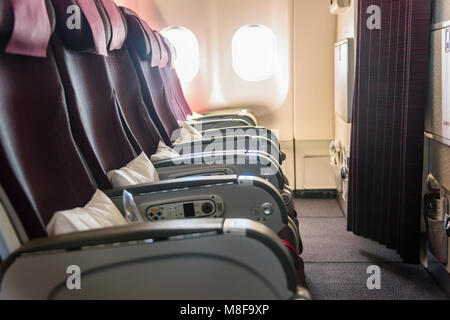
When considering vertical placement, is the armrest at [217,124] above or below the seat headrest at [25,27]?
below

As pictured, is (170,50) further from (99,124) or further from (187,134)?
(99,124)

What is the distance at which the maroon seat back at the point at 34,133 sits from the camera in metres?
1.20

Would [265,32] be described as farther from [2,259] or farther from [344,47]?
[2,259]

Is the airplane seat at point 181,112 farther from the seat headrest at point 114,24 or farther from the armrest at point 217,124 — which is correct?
the seat headrest at point 114,24

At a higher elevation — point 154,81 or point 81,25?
point 81,25

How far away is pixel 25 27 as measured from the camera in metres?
1.30

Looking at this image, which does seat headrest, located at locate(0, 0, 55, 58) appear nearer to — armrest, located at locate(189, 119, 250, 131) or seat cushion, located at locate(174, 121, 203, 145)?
seat cushion, located at locate(174, 121, 203, 145)

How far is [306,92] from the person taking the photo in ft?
13.5

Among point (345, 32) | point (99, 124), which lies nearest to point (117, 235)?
point (99, 124)

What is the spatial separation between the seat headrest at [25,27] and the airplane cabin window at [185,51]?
2.91 metres

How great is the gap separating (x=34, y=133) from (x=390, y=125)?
1.75 m

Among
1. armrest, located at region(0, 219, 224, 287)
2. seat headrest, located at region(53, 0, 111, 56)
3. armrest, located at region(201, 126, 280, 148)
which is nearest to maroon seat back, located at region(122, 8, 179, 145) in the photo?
armrest, located at region(201, 126, 280, 148)

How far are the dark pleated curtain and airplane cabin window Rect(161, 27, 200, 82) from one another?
6.73 feet

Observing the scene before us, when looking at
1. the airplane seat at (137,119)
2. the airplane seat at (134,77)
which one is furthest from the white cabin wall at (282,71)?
the airplane seat at (137,119)
